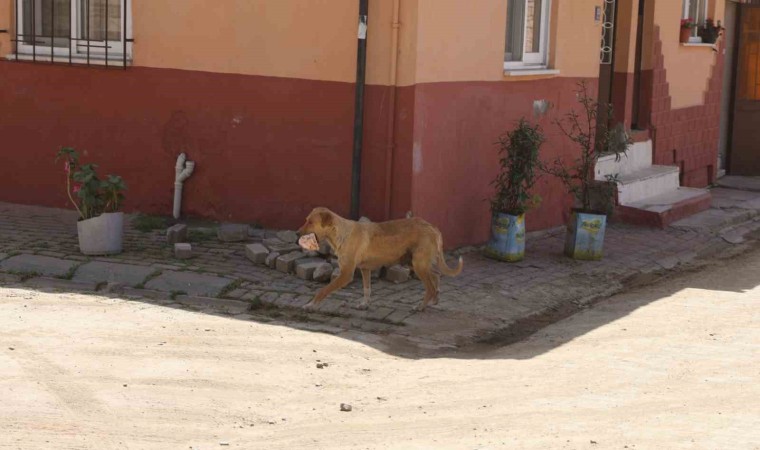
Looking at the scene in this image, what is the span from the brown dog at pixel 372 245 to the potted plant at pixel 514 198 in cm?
187

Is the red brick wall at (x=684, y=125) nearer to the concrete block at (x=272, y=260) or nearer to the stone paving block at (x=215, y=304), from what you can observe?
the concrete block at (x=272, y=260)

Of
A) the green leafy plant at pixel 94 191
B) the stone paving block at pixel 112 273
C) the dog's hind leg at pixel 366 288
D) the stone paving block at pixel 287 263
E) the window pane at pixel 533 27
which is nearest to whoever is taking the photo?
the dog's hind leg at pixel 366 288

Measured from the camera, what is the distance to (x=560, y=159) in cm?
1247

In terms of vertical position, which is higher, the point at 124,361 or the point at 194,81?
the point at 194,81

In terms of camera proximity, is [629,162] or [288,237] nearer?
A: [288,237]

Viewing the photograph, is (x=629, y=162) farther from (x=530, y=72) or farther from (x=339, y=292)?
(x=339, y=292)

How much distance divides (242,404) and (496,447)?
1.46 m

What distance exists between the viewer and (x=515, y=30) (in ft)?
39.0

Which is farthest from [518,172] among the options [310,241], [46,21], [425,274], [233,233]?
[46,21]

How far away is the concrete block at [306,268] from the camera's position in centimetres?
928

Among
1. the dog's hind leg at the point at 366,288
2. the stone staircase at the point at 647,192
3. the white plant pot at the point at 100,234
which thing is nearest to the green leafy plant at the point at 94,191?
the white plant pot at the point at 100,234

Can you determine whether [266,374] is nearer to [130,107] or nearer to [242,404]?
[242,404]

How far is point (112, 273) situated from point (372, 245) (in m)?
2.22

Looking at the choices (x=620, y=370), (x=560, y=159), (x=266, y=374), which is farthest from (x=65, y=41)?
(x=620, y=370)
